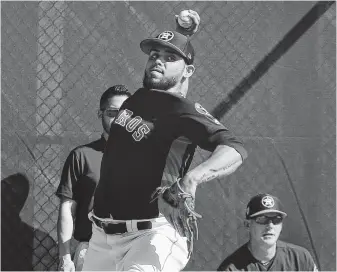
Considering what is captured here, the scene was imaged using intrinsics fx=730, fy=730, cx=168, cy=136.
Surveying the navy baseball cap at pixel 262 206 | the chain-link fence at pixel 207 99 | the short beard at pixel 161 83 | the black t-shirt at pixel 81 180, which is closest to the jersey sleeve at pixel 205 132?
the short beard at pixel 161 83

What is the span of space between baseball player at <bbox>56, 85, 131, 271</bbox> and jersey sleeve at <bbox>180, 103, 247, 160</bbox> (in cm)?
150

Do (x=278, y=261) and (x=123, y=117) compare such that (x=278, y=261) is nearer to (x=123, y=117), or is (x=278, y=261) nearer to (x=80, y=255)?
(x=80, y=255)

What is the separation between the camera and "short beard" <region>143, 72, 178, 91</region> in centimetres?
324

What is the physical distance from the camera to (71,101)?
16.0 ft

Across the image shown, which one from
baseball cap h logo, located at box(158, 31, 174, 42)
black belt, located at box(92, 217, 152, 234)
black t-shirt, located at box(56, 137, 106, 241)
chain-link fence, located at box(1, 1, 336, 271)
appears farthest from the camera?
chain-link fence, located at box(1, 1, 336, 271)

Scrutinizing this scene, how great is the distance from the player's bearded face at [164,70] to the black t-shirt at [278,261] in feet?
5.02

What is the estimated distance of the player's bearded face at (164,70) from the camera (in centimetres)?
324

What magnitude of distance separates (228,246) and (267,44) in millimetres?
1389

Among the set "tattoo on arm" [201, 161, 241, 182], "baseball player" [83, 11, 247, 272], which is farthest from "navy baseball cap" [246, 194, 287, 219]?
"tattoo on arm" [201, 161, 241, 182]

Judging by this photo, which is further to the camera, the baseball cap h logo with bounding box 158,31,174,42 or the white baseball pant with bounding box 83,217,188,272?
the baseball cap h logo with bounding box 158,31,174,42

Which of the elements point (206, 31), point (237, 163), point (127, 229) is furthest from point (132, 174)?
point (206, 31)

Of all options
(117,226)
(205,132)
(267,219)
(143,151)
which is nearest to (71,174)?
(267,219)

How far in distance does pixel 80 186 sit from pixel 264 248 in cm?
118

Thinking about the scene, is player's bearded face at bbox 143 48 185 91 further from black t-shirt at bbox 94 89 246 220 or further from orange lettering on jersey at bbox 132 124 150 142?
orange lettering on jersey at bbox 132 124 150 142
